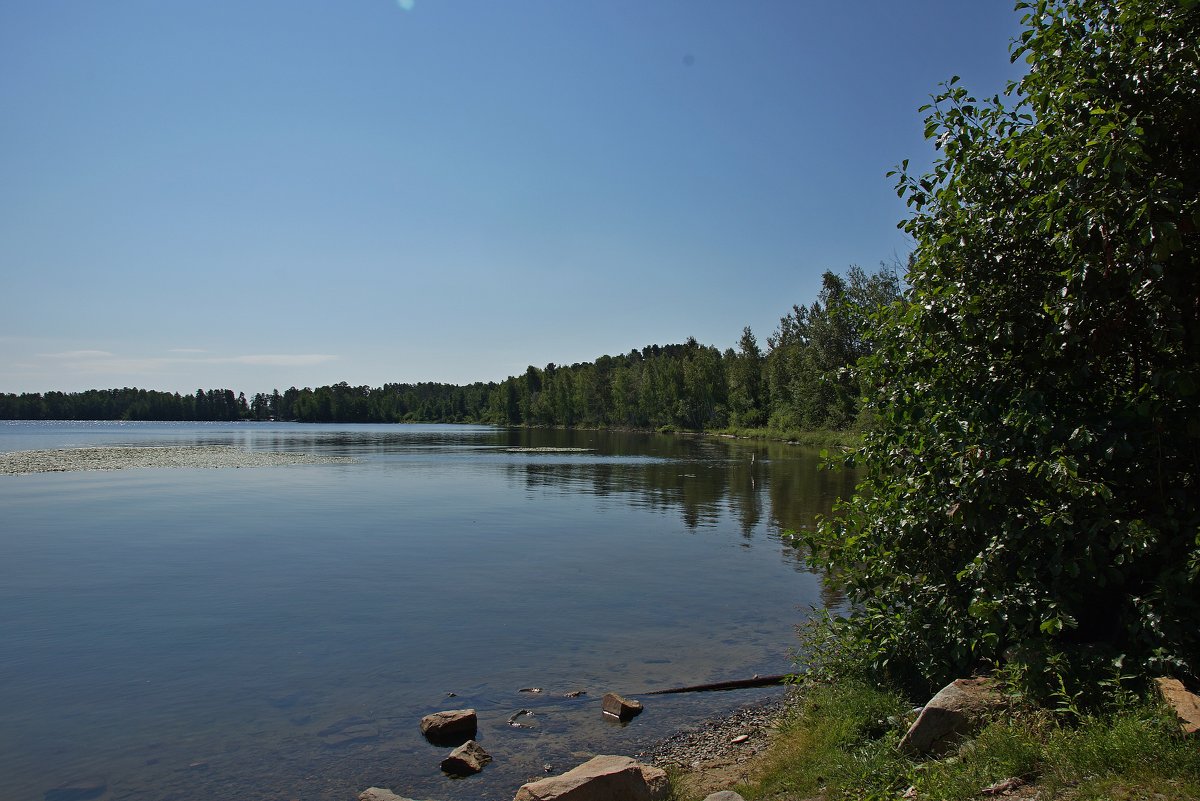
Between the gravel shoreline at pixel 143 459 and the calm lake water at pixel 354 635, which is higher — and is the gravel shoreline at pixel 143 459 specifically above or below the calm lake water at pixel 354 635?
above

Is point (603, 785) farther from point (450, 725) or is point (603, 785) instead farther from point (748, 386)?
point (748, 386)

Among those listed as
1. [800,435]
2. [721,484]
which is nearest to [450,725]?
[721,484]

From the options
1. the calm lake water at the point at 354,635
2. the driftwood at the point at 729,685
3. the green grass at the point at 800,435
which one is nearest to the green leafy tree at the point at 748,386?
the green grass at the point at 800,435

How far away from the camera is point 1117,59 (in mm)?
7910

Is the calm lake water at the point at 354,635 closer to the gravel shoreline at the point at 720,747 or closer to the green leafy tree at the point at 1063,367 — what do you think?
the gravel shoreline at the point at 720,747

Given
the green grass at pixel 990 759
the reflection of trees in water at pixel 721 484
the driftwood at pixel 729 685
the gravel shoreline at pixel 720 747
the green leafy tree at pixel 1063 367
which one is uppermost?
the green leafy tree at pixel 1063 367

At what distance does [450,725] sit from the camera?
1138 cm

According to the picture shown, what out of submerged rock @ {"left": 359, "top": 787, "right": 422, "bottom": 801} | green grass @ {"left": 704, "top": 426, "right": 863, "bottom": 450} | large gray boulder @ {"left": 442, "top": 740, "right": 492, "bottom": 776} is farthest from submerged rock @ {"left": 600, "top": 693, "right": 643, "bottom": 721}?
green grass @ {"left": 704, "top": 426, "right": 863, "bottom": 450}

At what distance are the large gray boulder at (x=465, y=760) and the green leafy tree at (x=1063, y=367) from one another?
6189mm

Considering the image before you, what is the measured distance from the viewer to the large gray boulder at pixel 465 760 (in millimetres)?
→ 10352

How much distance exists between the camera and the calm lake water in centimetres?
1089

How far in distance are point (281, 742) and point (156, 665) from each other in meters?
5.23

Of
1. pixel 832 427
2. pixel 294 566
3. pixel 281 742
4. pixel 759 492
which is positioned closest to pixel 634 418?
pixel 832 427

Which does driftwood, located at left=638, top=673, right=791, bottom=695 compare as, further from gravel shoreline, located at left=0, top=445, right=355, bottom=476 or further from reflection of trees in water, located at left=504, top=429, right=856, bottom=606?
gravel shoreline, located at left=0, top=445, right=355, bottom=476
